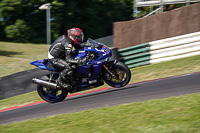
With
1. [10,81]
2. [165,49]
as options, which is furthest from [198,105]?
[165,49]

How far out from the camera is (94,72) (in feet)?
25.9

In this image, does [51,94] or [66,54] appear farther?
[51,94]

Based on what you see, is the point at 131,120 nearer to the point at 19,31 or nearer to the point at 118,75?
the point at 118,75

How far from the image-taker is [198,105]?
214 inches

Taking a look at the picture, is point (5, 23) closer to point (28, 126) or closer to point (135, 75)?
point (135, 75)

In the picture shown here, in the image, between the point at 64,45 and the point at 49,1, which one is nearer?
the point at 64,45

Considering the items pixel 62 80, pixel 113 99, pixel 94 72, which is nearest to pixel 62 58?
pixel 62 80

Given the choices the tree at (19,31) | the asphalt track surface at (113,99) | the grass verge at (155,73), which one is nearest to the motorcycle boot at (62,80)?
the asphalt track surface at (113,99)

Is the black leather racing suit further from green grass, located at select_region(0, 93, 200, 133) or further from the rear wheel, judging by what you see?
green grass, located at select_region(0, 93, 200, 133)

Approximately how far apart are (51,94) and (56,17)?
Result: 17537 mm

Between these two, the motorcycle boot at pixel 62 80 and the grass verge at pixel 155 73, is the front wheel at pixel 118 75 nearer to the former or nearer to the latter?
the motorcycle boot at pixel 62 80

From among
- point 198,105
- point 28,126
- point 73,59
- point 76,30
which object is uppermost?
point 76,30

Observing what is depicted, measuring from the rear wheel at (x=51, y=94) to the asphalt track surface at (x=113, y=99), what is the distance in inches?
7.9

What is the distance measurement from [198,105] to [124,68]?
8.70 feet
